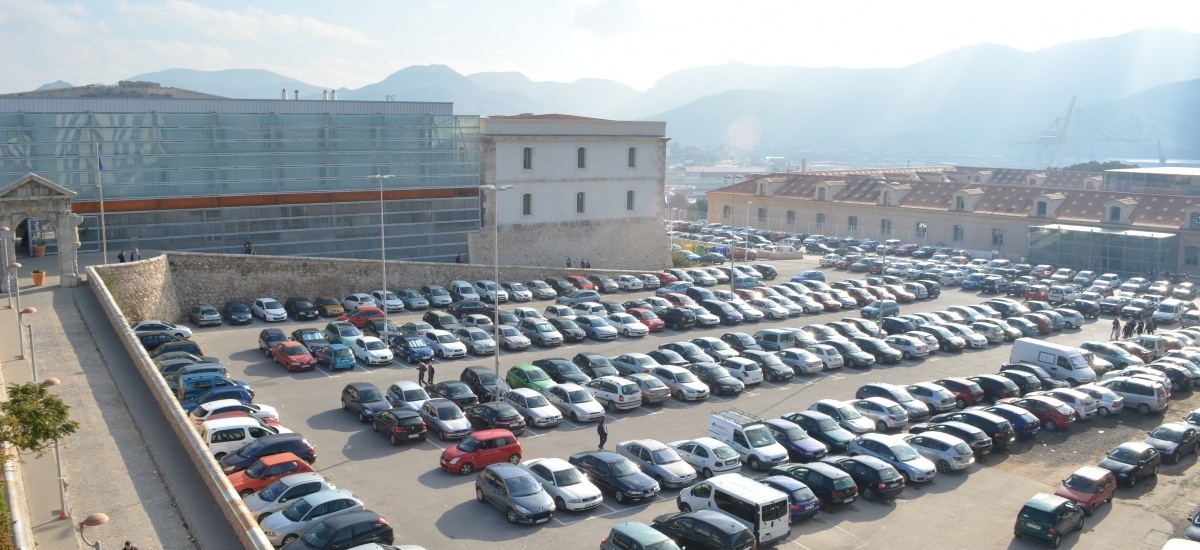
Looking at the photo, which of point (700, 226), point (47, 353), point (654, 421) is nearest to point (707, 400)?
point (654, 421)

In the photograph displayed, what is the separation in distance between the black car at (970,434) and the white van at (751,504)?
8.20 meters

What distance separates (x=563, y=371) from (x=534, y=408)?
397 centimetres

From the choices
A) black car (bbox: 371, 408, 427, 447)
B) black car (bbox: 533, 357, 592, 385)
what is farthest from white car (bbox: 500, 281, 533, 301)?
black car (bbox: 371, 408, 427, 447)

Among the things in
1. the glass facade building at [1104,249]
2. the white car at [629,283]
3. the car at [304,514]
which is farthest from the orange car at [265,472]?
the glass facade building at [1104,249]

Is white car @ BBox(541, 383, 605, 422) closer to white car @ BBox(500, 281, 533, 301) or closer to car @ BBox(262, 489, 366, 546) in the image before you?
car @ BBox(262, 489, 366, 546)

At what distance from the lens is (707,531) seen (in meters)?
17.0

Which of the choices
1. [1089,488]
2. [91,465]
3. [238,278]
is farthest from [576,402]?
[238,278]

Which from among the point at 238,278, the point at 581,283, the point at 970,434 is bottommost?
the point at 970,434

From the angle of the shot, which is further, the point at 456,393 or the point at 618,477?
the point at 456,393

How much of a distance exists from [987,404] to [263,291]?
30.1 metres

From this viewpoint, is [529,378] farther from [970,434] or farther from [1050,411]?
[1050,411]

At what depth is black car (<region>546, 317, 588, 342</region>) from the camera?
3641cm

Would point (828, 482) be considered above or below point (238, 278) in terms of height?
below

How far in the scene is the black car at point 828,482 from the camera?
20281mm
